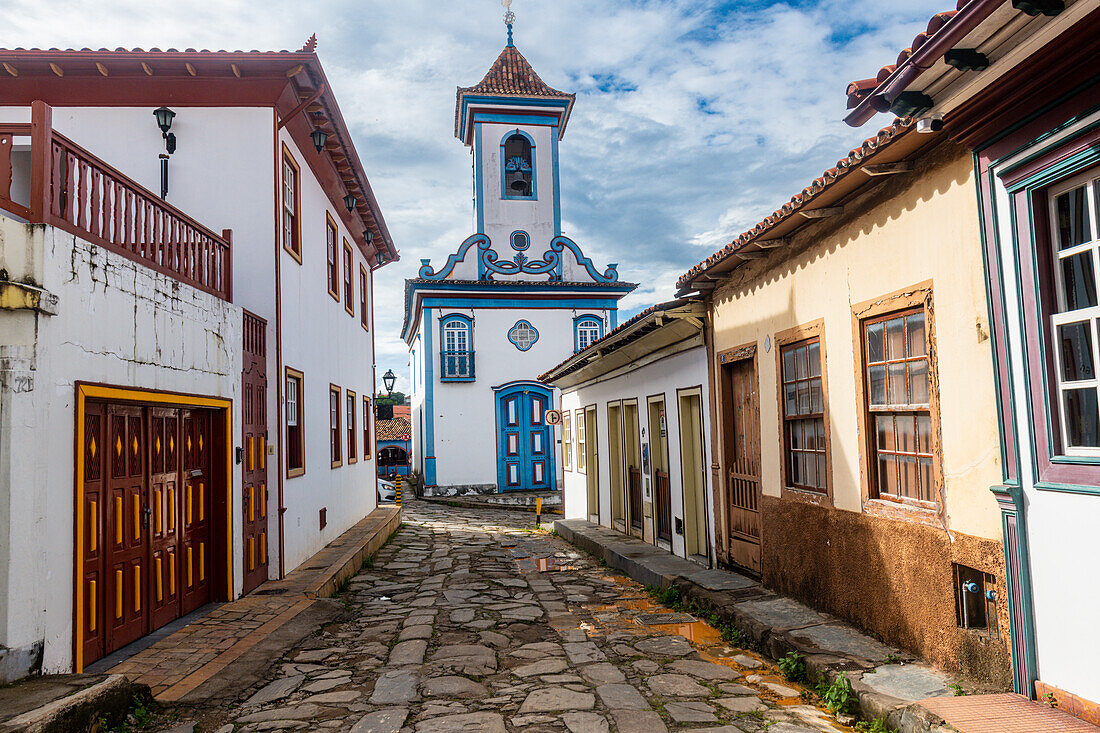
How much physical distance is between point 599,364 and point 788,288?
21.9 feet

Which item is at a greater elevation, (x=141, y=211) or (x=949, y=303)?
(x=141, y=211)

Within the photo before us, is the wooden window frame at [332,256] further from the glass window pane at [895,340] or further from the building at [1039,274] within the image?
the building at [1039,274]

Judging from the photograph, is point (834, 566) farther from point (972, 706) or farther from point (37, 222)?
point (37, 222)

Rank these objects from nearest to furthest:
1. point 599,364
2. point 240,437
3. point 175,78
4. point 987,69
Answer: point 987,69
point 240,437
point 175,78
point 599,364

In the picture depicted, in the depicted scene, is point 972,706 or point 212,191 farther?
point 212,191

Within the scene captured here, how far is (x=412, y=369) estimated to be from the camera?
97.7ft

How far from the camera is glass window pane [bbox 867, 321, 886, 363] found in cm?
569

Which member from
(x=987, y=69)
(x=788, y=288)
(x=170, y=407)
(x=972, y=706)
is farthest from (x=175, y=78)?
(x=972, y=706)

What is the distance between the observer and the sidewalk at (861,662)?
12.5 feet

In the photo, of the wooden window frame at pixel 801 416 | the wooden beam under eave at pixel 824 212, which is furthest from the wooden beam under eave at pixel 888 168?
the wooden window frame at pixel 801 416

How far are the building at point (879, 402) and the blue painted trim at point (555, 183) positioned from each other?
54.4ft

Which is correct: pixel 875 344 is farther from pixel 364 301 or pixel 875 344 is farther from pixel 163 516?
pixel 364 301

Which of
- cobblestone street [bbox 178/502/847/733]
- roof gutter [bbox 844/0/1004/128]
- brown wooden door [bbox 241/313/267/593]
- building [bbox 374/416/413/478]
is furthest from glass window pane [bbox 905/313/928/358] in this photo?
building [bbox 374/416/413/478]

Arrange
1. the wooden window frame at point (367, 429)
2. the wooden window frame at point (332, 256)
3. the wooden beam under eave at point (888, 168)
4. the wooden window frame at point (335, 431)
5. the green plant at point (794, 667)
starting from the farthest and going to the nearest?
the wooden window frame at point (367, 429) < the wooden window frame at point (335, 431) < the wooden window frame at point (332, 256) < the green plant at point (794, 667) < the wooden beam under eave at point (888, 168)
